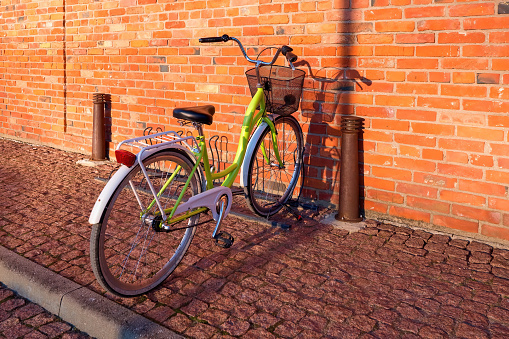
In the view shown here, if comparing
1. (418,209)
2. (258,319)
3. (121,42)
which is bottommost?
(258,319)

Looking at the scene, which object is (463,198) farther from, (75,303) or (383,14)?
(75,303)

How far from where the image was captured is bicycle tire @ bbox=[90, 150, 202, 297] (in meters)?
2.78

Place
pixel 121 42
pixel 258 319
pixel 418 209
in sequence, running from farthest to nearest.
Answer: pixel 121 42, pixel 418 209, pixel 258 319

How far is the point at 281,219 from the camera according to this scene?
14.6 ft

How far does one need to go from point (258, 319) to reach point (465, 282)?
145 centimetres

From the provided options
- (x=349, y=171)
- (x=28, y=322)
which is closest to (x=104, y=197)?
(x=28, y=322)

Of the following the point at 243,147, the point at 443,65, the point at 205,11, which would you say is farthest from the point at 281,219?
the point at 205,11

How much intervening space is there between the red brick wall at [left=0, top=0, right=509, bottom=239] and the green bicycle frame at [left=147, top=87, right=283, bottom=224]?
0.74 metres

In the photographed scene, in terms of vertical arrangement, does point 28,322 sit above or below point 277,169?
below

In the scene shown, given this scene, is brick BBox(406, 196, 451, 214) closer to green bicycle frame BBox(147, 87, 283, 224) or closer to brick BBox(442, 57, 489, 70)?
brick BBox(442, 57, 489, 70)

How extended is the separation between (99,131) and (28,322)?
166 inches

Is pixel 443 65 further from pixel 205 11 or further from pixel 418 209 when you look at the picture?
pixel 205 11

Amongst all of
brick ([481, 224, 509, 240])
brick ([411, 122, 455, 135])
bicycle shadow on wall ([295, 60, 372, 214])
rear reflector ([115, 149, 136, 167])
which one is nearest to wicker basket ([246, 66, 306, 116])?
bicycle shadow on wall ([295, 60, 372, 214])

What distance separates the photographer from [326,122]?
15.3 feet
